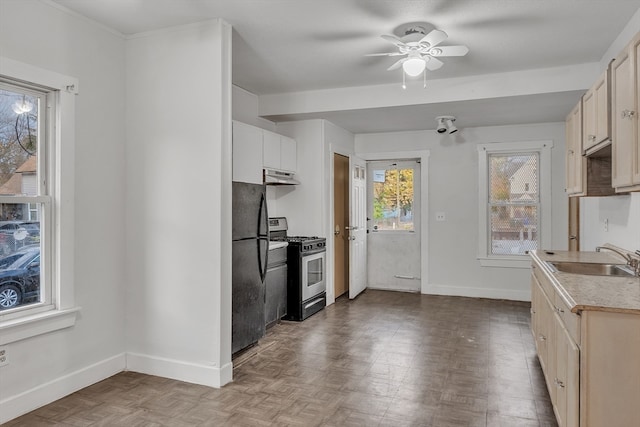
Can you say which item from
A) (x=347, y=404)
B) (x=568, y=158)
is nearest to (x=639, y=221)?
(x=568, y=158)

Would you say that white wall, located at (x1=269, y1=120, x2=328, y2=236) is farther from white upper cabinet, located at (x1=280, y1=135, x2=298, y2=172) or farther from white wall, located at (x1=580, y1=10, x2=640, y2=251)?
white wall, located at (x1=580, y1=10, x2=640, y2=251)

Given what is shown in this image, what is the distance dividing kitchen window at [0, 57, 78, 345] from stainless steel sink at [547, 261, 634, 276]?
3249 mm

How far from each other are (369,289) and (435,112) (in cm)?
290

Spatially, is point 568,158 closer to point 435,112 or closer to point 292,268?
point 435,112

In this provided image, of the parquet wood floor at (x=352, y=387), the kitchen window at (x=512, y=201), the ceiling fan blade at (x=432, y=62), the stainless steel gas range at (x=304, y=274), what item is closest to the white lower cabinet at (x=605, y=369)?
the parquet wood floor at (x=352, y=387)

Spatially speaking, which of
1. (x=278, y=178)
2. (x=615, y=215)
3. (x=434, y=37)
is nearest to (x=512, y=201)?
(x=615, y=215)

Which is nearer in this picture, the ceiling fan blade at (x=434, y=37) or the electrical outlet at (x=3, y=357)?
the electrical outlet at (x=3, y=357)

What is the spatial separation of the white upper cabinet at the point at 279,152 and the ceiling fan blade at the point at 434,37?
2060mm

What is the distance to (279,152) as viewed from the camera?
16.3 ft

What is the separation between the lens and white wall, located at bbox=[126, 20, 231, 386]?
3.11 meters

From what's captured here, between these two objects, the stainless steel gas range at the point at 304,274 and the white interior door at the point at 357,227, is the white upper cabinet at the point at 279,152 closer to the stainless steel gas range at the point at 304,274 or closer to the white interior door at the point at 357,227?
the stainless steel gas range at the point at 304,274

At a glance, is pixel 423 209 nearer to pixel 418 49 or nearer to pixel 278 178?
pixel 278 178

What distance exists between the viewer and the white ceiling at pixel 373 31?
2877mm

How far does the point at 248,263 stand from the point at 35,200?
1596 millimetres
